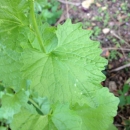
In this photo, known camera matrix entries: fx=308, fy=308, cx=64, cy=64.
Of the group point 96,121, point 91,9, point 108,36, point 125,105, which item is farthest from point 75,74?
point 91,9

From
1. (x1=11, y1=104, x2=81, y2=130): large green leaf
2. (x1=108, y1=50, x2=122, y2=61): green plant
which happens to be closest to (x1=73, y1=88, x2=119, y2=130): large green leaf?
(x1=11, y1=104, x2=81, y2=130): large green leaf

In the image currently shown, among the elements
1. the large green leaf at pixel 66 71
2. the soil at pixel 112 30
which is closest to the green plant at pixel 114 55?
the soil at pixel 112 30

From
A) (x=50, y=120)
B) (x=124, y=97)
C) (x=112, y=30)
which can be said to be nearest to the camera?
(x=50, y=120)

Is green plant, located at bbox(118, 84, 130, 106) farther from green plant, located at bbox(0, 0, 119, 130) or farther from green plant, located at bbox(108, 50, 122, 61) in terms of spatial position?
green plant, located at bbox(0, 0, 119, 130)

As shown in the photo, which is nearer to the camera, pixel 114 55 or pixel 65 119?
pixel 65 119

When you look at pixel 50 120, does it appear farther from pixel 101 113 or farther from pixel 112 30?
pixel 112 30

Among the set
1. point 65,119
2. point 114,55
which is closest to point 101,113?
point 65,119

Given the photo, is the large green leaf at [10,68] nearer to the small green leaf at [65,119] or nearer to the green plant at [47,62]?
the green plant at [47,62]
